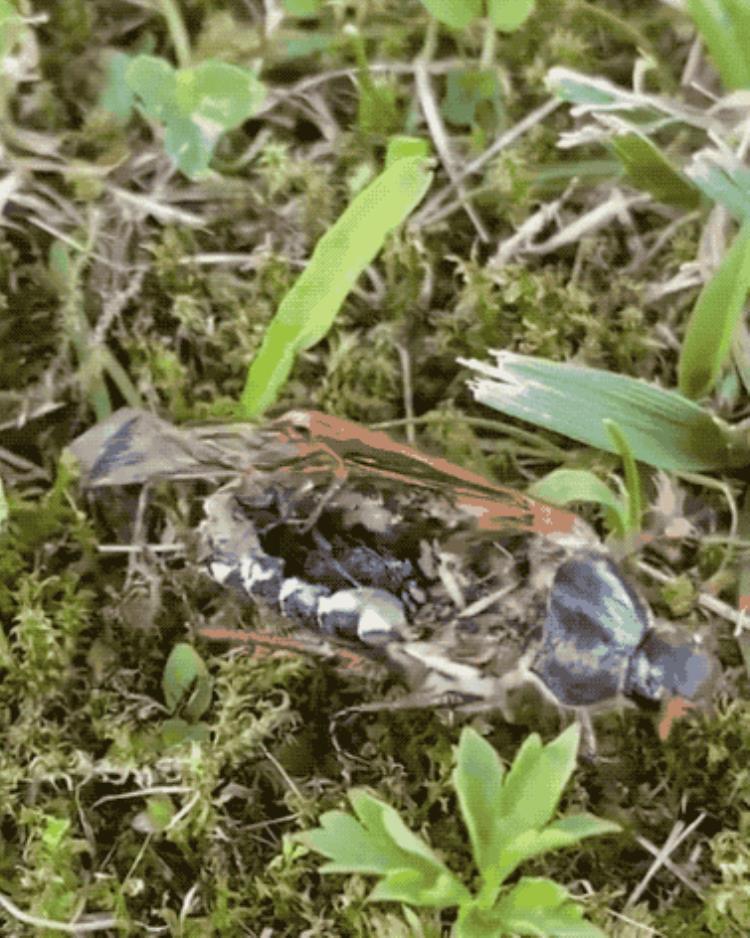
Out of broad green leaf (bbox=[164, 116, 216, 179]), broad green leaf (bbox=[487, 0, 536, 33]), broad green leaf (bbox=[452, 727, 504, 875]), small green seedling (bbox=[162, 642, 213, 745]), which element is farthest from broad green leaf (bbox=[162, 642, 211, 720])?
broad green leaf (bbox=[487, 0, 536, 33])

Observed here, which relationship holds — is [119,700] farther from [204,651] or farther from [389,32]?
[389,32]

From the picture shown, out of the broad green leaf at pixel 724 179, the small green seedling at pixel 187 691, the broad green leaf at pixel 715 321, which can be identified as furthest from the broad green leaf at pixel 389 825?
the broad green leaf at pixel 724 179

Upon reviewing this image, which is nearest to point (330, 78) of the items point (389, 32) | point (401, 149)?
point (389, 32)

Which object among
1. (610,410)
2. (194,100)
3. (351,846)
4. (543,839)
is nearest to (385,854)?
(351,846)

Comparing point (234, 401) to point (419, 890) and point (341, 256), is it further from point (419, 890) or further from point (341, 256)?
point (419, 890)

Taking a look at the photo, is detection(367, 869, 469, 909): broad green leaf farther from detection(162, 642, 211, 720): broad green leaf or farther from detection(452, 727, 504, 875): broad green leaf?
detection(162, 642, 211, 720): broad green leaf

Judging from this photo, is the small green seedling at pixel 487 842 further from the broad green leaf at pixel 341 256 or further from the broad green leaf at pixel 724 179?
the broad green leaf at pixel 724 179
